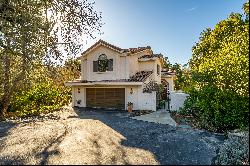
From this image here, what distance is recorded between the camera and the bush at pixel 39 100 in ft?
91.0

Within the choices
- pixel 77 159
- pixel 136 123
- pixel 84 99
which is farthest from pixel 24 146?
pixel 84 99

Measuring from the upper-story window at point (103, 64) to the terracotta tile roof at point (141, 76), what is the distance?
2.56m

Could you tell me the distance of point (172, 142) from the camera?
483 inches

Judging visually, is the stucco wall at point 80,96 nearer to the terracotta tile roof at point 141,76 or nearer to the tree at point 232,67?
the terracotta tile roof at point 141,76

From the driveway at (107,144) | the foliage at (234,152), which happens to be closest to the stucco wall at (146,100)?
the driveway at (107,144)

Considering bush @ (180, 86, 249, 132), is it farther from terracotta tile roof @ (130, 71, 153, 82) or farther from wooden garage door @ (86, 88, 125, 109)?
wooden garage door @ (86, 88, 125, 109)

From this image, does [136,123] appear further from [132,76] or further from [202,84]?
[132,76]

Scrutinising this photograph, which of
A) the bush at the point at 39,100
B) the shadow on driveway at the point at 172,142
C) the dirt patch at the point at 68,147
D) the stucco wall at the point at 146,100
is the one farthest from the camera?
the bush at the point at 39,100

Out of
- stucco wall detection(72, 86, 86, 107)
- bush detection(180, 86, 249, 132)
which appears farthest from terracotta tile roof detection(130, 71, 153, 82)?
bush detection(180, 86, 249, 132)

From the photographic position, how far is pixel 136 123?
1775 centimetres

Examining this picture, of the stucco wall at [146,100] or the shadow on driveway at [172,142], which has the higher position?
the stucco wall at [146,100]

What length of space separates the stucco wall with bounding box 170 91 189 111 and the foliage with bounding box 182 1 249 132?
2.15 meters

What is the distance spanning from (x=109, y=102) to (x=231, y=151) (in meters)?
17.1

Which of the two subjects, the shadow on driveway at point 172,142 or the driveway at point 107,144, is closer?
the driveway at point 107,144
